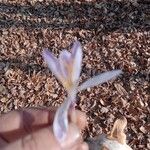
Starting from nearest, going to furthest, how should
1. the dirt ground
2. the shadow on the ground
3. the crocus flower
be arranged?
1. the crocus flower
2. the dirt ground
3. the shadow on the ground

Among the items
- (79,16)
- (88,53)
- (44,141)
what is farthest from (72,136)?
(79,16)

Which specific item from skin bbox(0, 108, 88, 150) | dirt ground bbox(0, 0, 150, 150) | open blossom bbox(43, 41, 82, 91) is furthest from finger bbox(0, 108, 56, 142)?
dirt ground bbox(0, 0, 150, 150)

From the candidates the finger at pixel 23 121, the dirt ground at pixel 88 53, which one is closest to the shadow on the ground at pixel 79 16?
the dirt ground at pixel 88 53

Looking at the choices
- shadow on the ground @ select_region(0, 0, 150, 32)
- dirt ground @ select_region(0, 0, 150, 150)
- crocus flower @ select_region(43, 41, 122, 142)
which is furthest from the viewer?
shadow on the ground @ select_region(0, 0, 150, 32)

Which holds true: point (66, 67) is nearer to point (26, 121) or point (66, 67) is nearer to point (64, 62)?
point (64, 62)

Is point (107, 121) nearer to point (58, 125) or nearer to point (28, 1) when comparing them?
point (28, 1)

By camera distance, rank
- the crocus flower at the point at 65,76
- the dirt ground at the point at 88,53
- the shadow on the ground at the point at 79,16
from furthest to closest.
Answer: the shadow on the ground at the point at 79,16, the dirt ground at the point at 88,53, the crocus flower at the point at 65,76

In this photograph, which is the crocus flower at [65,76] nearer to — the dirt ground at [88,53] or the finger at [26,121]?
the finger at [26,121]

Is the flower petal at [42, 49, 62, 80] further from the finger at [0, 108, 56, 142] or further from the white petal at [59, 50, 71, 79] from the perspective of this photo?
the finger at [0, 108, 56, 142]
